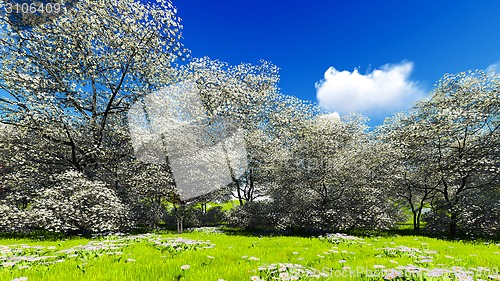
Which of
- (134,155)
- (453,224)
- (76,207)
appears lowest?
(453,224)

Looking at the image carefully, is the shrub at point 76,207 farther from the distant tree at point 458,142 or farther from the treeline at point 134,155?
the distant tree at point 458,142

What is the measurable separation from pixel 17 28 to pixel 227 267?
2029 centimetres

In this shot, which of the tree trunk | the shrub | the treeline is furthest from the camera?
the tree trunk

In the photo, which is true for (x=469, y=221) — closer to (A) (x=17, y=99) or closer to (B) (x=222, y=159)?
(B) (x=222, y=159)

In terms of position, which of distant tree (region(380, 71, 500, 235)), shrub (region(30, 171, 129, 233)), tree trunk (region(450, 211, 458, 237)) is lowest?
tree trunk (region(450, 211, 458, 237))

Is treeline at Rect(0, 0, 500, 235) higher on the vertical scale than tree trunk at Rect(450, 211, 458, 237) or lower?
higher

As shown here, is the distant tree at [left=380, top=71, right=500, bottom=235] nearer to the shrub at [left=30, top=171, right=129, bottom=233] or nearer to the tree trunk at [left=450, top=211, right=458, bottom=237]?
the tree trunk at [left=450, top=211, right=458, bottom=237]

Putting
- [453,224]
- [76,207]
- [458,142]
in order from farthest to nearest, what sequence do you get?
1. [458,142]
2. [453,224]
3. [76,207]

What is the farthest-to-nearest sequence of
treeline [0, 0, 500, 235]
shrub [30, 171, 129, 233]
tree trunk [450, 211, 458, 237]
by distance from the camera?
tree trunk [450, 211, 458, 237] < treeline [0, 0, 500, 235] < shrub [30, 171, 129, 233]

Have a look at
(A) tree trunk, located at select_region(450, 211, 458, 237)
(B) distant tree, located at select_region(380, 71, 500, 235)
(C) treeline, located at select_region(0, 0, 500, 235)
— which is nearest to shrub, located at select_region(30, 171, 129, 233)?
(C) treeline, located at select_region(0, 0, 500, 235)

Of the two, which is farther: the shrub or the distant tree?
the distant tree

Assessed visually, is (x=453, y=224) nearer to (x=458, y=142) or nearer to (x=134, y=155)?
(x=458, y=142)

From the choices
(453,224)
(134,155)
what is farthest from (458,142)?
(134,155)

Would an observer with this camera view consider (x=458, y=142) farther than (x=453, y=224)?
Yes
